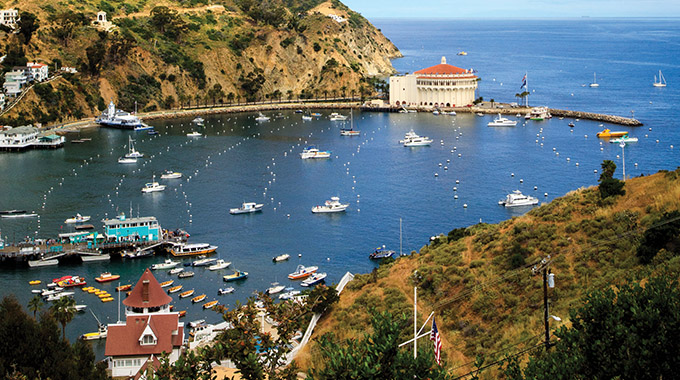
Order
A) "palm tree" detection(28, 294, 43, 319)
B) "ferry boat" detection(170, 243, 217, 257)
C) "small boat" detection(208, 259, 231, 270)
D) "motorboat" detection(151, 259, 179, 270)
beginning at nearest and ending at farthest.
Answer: "palm tree" detection(28, 294, 43, 319) → "small boat" detection(208, 259, 231, 270) → "motorboat" detection(151, 259, 179, 270) → "ferry boat" detection(170, 243, 217, 257)

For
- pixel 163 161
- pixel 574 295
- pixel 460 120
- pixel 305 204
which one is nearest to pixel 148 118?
pixel 163 161

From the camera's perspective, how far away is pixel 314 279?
2044 inches

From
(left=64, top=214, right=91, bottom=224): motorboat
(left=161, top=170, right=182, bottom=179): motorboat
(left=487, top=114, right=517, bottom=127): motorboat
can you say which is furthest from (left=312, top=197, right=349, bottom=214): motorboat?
(left=487, top=114, right=517, bottom=127): motorboat

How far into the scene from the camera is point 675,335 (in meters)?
18.5

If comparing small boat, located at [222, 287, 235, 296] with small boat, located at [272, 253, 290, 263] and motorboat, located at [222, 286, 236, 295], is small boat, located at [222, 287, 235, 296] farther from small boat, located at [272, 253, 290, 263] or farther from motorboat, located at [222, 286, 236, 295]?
small boat, located at [272, 253, 290, 263]

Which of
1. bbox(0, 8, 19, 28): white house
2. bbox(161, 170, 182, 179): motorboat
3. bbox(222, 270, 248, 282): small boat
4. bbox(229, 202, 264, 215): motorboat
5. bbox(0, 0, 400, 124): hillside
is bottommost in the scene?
bbox(222, 270, 248, 282): small boat

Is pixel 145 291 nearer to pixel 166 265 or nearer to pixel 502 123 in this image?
pixel 166 265

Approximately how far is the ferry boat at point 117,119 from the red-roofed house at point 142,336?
272 ft

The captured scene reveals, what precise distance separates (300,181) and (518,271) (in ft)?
166

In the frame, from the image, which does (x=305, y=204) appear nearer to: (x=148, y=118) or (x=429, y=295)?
(x=429, y=295)

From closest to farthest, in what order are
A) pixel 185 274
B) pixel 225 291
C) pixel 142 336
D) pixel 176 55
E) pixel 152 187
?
pixel 142 336 < pixel 225 291 < pixel 185 274 < pixel 152 187 < pixel 176 55

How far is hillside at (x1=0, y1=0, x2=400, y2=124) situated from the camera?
413 feet

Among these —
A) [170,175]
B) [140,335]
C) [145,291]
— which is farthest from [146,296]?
[170,175]

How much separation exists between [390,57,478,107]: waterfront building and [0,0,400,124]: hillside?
54.5 feet
